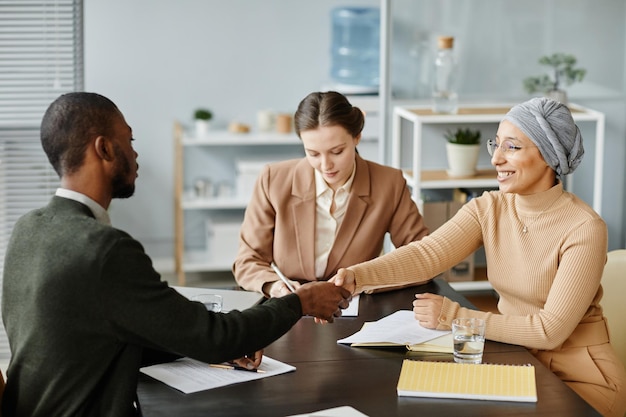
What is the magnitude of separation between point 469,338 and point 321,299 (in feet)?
1.16

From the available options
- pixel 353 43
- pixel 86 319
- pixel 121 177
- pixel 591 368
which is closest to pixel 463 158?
pixel 353 43

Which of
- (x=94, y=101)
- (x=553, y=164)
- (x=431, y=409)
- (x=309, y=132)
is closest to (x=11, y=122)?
(x=309, y=132)

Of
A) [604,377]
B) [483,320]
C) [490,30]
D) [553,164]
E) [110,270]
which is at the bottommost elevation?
[604,377]

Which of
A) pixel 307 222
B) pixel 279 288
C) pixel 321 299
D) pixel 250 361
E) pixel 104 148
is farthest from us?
pixel 307 222

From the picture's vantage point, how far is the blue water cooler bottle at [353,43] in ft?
17.8

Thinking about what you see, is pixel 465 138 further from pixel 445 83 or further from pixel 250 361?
pixel 250 361

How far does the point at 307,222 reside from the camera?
286 cm

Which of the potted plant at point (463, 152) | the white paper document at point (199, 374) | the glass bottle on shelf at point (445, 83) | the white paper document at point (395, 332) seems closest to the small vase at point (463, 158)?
the potted plant at point (463, 152)

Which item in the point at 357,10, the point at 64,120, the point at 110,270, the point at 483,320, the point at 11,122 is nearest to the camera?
the point at 110,270

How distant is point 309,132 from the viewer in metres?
2.82

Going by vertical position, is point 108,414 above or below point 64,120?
below

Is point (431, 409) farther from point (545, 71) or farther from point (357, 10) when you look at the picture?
point (357, 10)

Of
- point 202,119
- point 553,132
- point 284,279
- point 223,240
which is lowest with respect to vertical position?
point 223,240

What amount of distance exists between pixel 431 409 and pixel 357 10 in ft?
13.0
